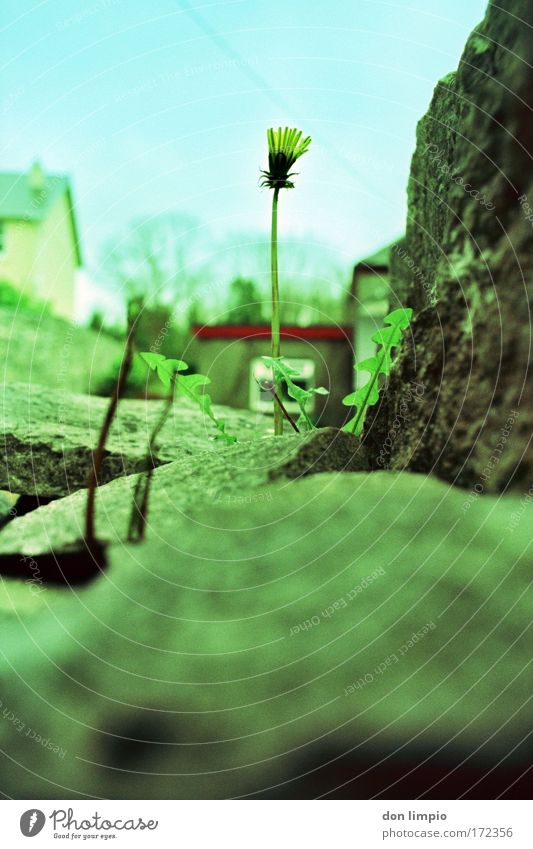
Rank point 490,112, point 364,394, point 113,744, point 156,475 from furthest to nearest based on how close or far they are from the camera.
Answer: point 364,394 < point 156,475 < point 490,112 < point 113,744

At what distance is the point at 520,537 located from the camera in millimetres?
759

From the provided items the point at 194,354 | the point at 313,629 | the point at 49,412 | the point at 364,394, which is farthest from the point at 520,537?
the point at 49,412

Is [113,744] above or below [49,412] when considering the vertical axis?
below

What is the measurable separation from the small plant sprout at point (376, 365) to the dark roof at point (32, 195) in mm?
479

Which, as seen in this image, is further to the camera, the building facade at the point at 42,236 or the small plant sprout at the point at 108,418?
the building facade at the point at 42,236

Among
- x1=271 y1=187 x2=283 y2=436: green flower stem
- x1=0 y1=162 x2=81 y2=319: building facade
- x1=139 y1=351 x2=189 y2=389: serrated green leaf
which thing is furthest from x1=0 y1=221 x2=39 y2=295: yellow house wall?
x1=271 y1=187 x2=283 y2=436: green flower stem

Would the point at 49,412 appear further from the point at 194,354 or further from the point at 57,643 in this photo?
the point at 57,643

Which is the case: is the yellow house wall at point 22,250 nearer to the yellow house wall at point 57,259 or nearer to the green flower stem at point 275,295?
the yellow house wall at point 57,259

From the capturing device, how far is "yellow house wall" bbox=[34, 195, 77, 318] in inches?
42.3

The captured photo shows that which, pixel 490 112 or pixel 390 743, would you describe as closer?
pixel 390 743

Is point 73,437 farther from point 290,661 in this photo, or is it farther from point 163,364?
point 290,661

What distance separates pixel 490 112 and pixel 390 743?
0.74 m
